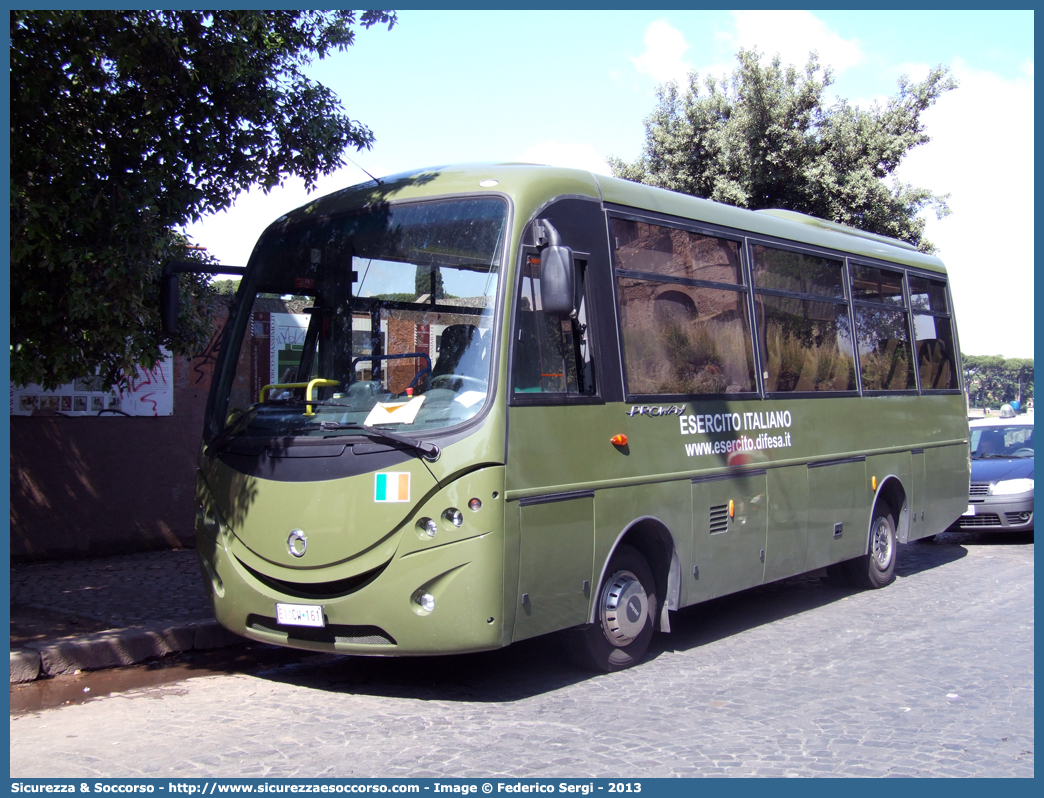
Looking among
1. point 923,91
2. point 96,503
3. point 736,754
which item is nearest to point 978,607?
point 736,754

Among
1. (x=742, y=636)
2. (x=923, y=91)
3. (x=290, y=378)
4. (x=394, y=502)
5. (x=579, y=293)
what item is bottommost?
(x=742, y=636)

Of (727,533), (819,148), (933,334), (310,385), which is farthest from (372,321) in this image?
(819,148)

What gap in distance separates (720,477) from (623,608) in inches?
56.0

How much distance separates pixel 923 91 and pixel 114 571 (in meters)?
15.5

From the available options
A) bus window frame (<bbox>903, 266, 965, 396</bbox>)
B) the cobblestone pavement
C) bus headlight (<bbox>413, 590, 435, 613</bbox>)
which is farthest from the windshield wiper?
bus window frame (<bbox>903, 266, 965, 396</bbox>)

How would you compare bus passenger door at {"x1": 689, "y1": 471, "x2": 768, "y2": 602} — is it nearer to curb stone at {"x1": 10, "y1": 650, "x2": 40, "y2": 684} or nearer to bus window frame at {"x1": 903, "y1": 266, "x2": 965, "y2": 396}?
bus window frame at {"x1": 903, "y1": 266, "x2": 965, "y2": 396}

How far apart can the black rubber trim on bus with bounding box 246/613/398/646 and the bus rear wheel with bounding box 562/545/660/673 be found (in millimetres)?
1346

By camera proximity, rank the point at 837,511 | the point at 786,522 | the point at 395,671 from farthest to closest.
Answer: the point at 837,511, the point at 786,522, the point at 395,671

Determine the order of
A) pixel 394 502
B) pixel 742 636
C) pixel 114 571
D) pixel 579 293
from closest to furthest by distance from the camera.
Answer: pixel 394 502
pixel 579 293
pixel 742 636
pixel 114 571

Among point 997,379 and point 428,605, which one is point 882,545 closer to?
point 428,605

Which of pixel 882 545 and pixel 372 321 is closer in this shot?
pixel 372 321

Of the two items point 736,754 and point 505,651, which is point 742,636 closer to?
point 505,651

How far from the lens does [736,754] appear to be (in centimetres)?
492

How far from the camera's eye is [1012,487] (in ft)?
43.3
